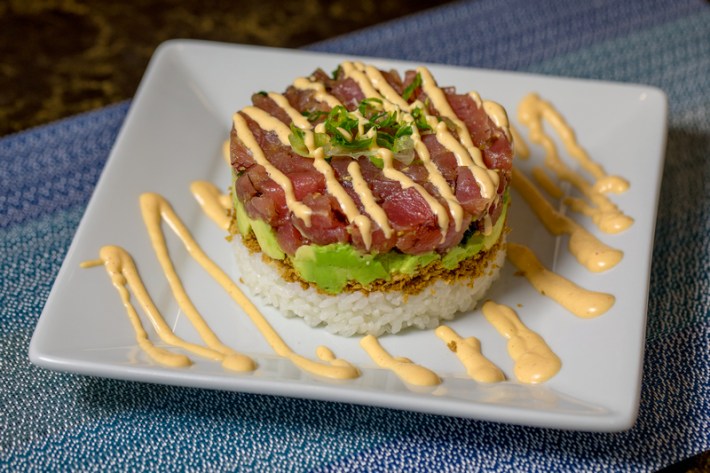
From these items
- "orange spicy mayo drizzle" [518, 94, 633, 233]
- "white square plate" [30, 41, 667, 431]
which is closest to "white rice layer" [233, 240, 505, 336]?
"white square plate" [30, 41, 667, 431]

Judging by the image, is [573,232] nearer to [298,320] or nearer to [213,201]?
[298,320]

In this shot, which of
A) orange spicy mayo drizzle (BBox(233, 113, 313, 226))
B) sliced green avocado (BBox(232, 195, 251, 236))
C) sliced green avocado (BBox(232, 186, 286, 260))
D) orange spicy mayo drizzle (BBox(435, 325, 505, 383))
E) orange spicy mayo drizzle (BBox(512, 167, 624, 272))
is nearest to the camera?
orange spicy mayo drizzle (BBox(233, 113, 313, 226))

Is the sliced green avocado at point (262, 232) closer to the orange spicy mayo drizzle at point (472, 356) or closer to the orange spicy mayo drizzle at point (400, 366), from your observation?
the orange spicy mayo drizzle at point (400, 366)

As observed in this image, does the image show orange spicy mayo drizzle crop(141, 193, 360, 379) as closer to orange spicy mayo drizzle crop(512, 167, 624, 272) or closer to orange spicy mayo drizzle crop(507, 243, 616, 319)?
orange spicy mayo drizzle crop(507, 243, 616, 319)

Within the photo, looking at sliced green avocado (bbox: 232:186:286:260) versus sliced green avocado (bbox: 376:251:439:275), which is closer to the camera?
sliced green avocado (bbox: 376:251:439:275)

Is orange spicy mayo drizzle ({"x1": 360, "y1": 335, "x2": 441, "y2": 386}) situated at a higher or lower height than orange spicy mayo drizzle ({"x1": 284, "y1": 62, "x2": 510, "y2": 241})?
lower

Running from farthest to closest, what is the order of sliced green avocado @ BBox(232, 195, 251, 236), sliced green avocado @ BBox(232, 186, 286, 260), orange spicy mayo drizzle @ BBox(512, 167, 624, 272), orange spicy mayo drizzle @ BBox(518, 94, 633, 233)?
orange spicy mayo drizzle @ BBox(518, 94, 633, 233)
orange spicy mayo drizzle @ BBox(512, 167, 624, 272)
sliced green avocado @ BBox(232, 195, 251, 236)
sliced green avocado @ BBox(232, 186, 286, 260)

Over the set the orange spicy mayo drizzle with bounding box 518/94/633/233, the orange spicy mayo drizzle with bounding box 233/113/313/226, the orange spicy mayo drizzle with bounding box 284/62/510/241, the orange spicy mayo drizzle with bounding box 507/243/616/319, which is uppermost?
the orange spicy mayo drizzle with bounding box 284/62/510/241
